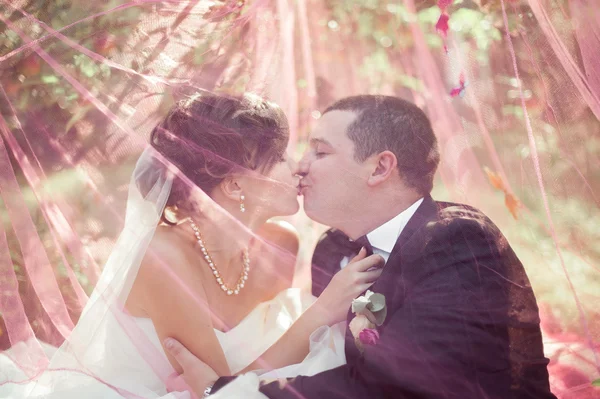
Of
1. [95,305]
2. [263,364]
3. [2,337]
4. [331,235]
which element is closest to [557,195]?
[331,235]

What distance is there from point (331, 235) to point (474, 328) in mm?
779

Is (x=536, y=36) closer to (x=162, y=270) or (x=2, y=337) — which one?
(x=162, y=270)

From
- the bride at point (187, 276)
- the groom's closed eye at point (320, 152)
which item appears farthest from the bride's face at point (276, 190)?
the groom's closed eye at point (320, 152)

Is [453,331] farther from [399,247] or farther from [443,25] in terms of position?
[443,25]

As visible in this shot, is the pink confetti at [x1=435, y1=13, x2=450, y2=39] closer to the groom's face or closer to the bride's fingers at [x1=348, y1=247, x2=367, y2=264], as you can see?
the groom's face

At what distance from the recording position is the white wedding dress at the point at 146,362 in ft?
6.75

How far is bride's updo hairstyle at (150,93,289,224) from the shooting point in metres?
2.21

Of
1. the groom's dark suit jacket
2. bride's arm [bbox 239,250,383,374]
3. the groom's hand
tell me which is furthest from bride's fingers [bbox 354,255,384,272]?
the groom's hand

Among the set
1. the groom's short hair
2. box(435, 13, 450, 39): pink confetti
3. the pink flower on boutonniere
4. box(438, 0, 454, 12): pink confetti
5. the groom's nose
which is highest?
box(438, 0, 454, 12): pink confetti

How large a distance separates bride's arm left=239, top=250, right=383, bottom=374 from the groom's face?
0.18 m

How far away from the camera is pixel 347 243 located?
2.30 metres

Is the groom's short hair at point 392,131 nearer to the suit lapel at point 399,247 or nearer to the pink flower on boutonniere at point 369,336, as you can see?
the suit lapel at point 399,247

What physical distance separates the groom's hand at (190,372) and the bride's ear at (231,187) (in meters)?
0.58

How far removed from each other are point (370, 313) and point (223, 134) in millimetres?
839
